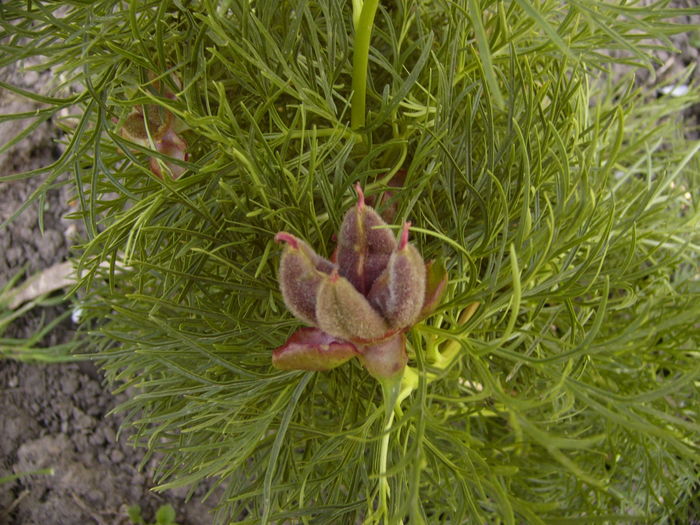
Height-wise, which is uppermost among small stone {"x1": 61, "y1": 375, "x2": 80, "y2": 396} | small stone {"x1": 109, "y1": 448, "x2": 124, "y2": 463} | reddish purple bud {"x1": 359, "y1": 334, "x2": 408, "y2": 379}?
reddish purple bud {"x1": 359, "y1": 334, "x2": 408, "y2": 379}

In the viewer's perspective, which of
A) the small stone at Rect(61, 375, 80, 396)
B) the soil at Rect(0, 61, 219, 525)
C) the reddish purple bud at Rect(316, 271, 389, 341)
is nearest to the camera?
the reddish purple bud at Rect(316, 271, 389, 341)

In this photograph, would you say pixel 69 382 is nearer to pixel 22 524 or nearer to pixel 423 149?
pixel 22 524

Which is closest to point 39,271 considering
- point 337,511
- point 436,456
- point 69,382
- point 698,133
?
point 69,382

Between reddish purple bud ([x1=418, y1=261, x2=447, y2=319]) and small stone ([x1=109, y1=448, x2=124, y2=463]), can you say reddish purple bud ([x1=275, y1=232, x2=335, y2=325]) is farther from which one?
small stone ([x1=109, y1=448, x2=124, y2=463])

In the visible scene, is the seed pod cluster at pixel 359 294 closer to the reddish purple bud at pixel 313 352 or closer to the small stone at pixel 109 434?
the reddish purple bud at pixel 313 352

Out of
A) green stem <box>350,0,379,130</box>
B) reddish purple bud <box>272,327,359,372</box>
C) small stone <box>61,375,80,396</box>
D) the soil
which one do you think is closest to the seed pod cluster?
reddish purple bud <box>272,327,359,372</box>

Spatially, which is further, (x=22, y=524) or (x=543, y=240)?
(x=22, y=524)

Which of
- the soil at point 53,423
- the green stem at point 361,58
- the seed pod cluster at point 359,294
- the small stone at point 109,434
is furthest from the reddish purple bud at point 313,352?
the small stone at point 109,434
